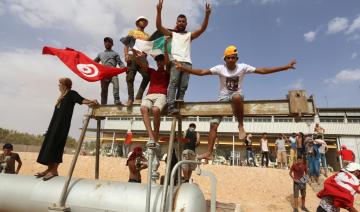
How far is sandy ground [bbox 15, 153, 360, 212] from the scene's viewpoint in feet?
39.0

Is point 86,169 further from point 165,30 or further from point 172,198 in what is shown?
point 172,198

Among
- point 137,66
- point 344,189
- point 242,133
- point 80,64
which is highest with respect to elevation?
point 137,66

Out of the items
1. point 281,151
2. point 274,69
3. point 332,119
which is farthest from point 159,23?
point 332,119

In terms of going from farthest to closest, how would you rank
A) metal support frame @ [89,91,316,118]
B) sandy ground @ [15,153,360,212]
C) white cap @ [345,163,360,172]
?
sandy ground @ [15,153,360,212] < white cap @ [345,163,360,172] < metal support frame @ [89,91,316,118]

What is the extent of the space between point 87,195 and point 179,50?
3.17 meters

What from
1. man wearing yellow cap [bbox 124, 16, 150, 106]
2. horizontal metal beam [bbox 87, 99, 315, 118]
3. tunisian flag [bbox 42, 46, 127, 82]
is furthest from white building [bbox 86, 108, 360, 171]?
tunisian flag [bbox 42, 46, 127, 82]

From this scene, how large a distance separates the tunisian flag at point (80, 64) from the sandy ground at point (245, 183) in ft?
27.1

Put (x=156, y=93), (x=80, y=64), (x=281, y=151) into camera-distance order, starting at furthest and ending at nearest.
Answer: (x=281, y=151)
(x=80, y=64)
(x=156, y=93)

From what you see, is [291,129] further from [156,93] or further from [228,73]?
[156,93]

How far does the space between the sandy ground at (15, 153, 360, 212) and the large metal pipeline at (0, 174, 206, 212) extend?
8100 mm

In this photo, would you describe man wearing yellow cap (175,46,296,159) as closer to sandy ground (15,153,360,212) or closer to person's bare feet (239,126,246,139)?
person's bare feet (239,126,246,139)

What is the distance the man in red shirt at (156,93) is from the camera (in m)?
5.02

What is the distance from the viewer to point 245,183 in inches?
586

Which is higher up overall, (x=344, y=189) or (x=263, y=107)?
(x=263, y=107)
